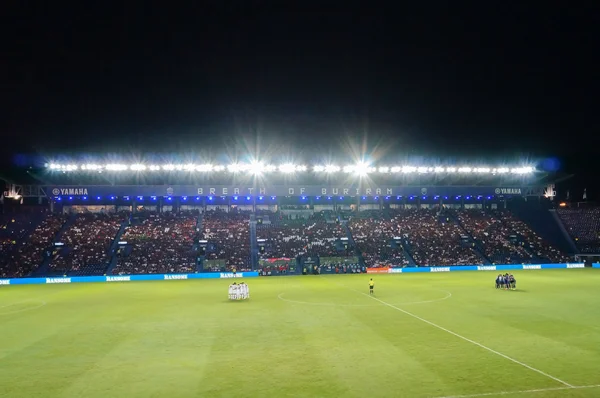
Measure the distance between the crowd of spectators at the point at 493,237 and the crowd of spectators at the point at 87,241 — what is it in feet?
→ 179

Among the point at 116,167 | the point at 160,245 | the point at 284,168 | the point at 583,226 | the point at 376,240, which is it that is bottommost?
the point at 160,245

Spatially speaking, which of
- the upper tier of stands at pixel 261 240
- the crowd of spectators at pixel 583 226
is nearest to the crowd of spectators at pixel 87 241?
the upper tier of stands at pixel 261 240

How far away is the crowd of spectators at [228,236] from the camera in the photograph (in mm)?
60125

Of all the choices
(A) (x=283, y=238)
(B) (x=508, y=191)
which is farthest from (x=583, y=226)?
(A) (x=283, y=238)

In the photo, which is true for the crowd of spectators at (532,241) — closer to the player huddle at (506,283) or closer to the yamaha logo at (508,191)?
the yamaha logo at (508,191)

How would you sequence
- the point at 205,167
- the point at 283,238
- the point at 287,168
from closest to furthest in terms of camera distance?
the point at 205,167 → the point at 283,238 → the point at 287,168

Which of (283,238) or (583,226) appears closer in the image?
(283,238)

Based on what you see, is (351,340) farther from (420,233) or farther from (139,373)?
(420,233)

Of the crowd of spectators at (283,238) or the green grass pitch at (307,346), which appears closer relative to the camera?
the green grass pitch at (307,346)

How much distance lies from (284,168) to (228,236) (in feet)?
44.2

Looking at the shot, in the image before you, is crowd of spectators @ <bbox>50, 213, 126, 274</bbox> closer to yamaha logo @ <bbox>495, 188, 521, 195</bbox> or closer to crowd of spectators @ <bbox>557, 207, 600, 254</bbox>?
yamaha logo @ <bbox>495, 188, 521, 195</bbox>

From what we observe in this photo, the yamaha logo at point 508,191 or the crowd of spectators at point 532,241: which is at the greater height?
the yamaha logo at point 508,191

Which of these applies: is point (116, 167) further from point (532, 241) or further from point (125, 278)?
point (532, 241)

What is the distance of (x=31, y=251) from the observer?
58.6 m
